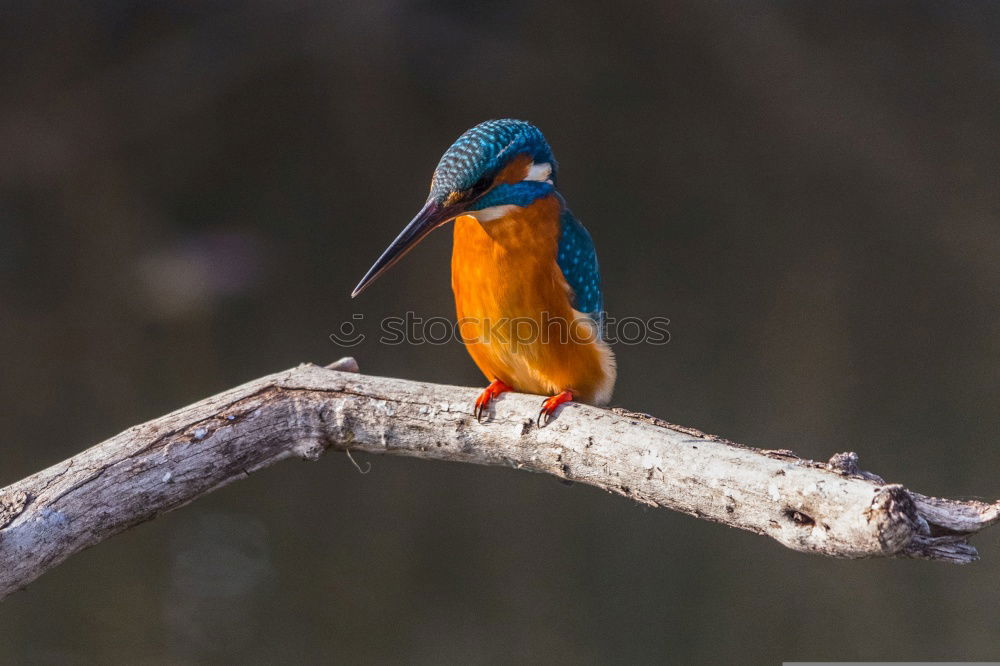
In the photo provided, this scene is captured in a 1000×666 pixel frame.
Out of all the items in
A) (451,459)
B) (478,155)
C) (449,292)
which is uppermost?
(449,292)

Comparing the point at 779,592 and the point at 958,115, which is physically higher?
the point at 958,115

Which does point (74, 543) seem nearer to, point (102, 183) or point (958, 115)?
point (102, 183)

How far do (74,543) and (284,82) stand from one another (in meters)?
1.62

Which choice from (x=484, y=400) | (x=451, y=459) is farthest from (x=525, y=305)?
(x=451, y=459)

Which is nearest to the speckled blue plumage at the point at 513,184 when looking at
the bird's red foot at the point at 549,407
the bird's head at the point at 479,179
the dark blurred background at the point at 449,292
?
the bird's head at the point at 479,179

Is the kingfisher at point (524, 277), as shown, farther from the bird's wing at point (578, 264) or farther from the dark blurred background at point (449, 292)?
the dark blurred background at point (449, 292)

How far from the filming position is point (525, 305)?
1.43 m

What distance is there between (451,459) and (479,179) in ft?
1.54

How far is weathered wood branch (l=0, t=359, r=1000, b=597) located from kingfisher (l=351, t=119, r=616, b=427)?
2.9 inches

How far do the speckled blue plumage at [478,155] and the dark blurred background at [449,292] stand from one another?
46.7 inches

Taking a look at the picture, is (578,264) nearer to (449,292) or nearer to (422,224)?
(422,224)

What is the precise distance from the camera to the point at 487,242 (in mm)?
1429

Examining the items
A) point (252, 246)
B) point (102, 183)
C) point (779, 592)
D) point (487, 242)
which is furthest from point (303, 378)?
point (779, 592)

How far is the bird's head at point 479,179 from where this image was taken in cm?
128
